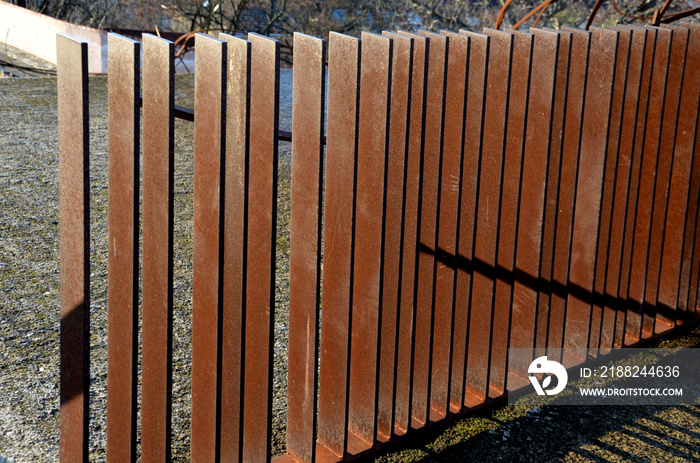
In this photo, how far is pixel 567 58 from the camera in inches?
105

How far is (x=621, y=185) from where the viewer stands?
3.12 meters

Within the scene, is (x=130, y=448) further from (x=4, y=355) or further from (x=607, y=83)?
(x=607, y=83)

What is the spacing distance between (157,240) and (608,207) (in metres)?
1.96

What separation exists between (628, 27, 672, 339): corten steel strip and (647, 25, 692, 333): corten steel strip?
0.17ft

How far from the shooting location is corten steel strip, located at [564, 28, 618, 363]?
279 cm

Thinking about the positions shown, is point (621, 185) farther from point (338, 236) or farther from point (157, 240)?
point (157, 240)

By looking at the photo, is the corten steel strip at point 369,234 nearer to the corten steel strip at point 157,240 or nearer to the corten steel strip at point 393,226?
the corten steel strip at point 393,226

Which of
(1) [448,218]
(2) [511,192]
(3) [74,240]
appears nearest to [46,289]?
(3) [74,240]

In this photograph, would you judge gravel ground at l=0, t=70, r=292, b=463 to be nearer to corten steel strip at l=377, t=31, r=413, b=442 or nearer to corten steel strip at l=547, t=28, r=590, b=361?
corten steel strip at l=377, t=31, r=413, b=442

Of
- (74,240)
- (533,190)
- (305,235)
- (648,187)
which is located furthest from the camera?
(648,187)

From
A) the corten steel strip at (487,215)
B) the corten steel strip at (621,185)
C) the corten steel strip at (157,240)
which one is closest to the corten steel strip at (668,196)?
the corten steel strip at (621,185)

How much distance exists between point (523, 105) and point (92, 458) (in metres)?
1.88

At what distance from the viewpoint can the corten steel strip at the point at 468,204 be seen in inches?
95.5

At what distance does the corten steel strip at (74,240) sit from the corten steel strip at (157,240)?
15cm
